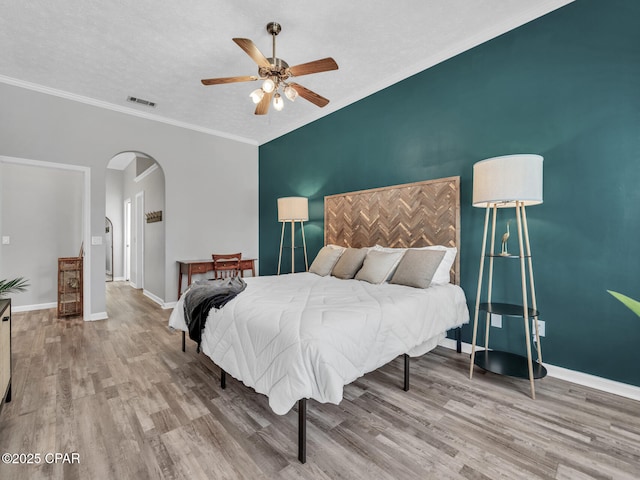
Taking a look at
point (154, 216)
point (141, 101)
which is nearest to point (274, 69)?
point (141, 101)

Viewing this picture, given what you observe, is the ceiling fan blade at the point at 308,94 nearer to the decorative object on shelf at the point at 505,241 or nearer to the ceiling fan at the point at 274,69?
the ceiling fan at the point at 274,69

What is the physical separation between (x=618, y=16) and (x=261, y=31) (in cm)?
277

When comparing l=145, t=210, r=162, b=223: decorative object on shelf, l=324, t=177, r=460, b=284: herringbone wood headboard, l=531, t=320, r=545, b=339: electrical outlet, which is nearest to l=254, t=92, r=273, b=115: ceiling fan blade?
l=324, t=177, r=460, b=284: herringbone wood headboard

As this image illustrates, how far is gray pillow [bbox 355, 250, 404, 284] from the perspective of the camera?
3.00 metres

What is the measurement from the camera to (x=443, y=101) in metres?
3.21

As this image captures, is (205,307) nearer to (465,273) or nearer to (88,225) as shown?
(465,273)

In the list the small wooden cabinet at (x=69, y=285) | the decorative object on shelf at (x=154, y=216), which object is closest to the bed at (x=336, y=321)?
the small wooden cabinet at (x=69, y=285)

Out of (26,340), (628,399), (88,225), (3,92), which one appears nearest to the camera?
(628,399)

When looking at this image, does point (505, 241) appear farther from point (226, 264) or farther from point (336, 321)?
point (226, 264)

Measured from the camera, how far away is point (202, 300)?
2395 mm

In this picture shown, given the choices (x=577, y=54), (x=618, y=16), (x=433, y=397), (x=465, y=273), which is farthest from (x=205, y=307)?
(x=618, y=16)

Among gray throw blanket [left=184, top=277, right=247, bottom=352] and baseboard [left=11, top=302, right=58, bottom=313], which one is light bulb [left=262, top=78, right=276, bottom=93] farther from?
baseboard [left=11, top=302, right=58, bottom=313]

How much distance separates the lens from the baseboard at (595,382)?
219 cm

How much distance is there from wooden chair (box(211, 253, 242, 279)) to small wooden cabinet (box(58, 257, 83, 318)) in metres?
1.84
